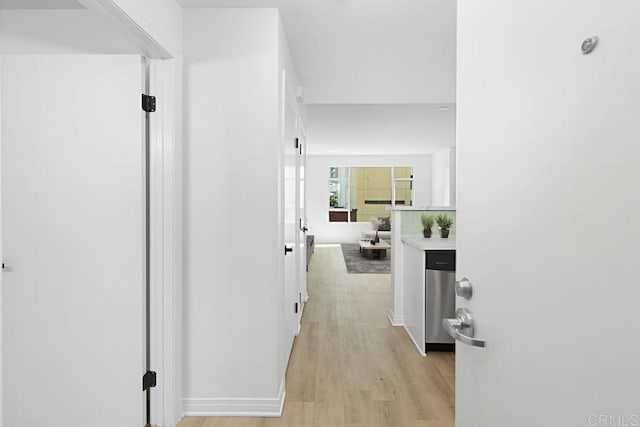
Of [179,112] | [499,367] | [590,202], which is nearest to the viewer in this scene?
[590,202]

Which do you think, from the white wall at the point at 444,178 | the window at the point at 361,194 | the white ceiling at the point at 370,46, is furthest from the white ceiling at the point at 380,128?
the white ceiling at the point at 370,46

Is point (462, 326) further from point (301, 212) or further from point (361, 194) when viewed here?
point (361, 194)

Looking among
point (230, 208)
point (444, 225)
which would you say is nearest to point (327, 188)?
→ point (444, 225)

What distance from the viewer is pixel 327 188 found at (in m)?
11.6

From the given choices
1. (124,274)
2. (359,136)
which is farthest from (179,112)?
(359,136)

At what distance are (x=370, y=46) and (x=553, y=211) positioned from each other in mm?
2665

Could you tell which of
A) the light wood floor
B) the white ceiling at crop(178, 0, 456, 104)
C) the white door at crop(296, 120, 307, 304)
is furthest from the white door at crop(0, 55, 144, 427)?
the white door at crop(296, 120, 307, 304)

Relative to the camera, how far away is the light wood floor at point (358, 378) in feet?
7.57

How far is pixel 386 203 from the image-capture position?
11.9m

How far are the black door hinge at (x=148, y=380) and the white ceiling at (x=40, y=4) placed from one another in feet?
6.51

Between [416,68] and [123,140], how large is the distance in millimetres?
2544

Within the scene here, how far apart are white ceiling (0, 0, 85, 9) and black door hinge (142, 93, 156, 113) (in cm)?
56

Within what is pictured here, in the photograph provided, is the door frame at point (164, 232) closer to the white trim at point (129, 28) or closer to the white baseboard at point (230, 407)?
the white trim at point (129, 28)

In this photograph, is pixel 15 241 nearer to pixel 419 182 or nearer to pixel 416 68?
pixel 416 68
